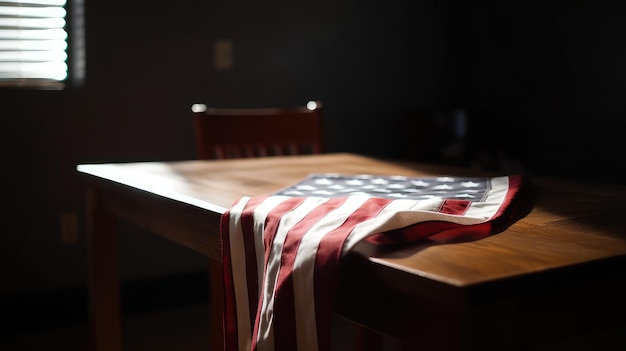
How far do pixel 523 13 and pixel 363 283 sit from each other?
112 inches

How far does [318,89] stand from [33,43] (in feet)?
3.67

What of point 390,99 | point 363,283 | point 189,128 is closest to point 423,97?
point 390,99

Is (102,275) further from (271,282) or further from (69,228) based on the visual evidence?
(69,228)

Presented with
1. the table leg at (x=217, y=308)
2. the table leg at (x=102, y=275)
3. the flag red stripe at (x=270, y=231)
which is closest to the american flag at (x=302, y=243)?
the flag red stripe at (x=270, y=231)

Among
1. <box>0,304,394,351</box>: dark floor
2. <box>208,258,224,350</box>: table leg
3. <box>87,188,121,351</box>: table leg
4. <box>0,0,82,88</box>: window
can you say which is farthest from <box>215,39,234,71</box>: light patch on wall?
<box>87,188,121,351</box>: table leg

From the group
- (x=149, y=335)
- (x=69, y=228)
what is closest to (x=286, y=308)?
(x=149, y=335)

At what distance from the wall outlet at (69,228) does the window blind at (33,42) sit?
17.7 inches

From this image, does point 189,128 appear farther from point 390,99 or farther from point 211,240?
point 211,240

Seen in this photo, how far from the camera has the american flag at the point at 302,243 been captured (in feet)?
2.31

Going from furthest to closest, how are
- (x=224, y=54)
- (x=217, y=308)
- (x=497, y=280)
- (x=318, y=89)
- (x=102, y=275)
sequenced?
(x=318, y=89) → (x=224, y=54) → (x=217, y=308) → (x=102, y=275) → (x=497, y=280)

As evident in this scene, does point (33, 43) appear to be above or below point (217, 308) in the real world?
above

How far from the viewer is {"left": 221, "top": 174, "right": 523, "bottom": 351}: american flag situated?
70 centimetres

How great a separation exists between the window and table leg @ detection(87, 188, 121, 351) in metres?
1.25

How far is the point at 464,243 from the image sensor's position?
74 cm
